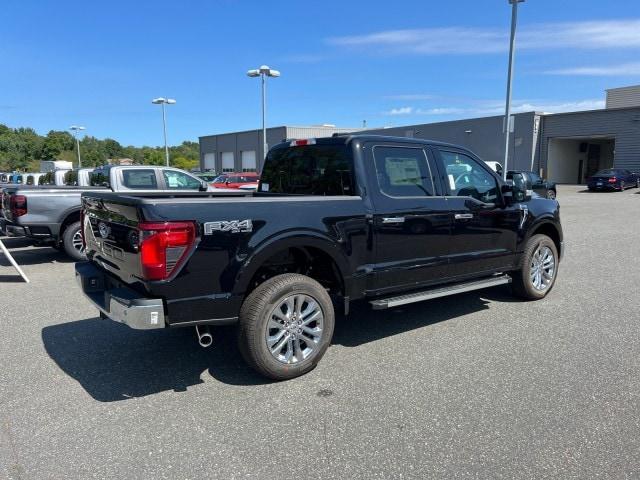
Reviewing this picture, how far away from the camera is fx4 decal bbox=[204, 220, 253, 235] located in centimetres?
349

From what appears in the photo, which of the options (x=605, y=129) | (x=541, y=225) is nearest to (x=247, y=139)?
(x=605, y=129)

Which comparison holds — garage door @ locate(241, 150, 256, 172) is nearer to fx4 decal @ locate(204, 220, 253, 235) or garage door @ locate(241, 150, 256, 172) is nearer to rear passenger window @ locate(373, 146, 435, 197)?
rear passenger window @ locate(373, 146, 435, 197)

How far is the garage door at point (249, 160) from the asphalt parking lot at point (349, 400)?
53465 mm

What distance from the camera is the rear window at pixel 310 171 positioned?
4570 mm

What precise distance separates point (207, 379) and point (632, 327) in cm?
432

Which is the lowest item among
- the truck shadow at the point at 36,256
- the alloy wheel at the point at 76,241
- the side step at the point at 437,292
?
the truck shadow at the point at 36,256

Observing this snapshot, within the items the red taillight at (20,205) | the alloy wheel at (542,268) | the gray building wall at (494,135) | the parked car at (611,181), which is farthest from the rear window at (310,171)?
the gray building wall at (494,135)

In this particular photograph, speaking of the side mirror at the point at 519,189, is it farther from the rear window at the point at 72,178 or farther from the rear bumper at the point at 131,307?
the rear window at the point at 72,178

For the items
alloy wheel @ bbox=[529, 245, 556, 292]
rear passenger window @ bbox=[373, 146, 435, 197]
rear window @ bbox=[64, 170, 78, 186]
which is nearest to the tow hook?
rear passenger window @ bbox=[373, 146, 435, 197]

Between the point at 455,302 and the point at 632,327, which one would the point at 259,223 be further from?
the point at 632,327

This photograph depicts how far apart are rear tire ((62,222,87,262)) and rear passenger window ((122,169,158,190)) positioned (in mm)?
1795

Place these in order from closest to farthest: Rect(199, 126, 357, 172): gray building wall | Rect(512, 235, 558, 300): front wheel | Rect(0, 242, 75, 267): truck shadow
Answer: Rect(512, 235, 558, 300): front wheel, Rect(0, 242, 75, 267): truck shadow, Rect(199, 126, 357, 172): gray building wall

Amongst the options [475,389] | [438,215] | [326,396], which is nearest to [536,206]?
[438,215]

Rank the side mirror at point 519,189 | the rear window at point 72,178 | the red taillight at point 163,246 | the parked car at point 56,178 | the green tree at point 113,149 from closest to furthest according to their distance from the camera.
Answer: the red taillight at point 163,246 → the side mirror at point 519,189 → the rear window at point 72,178 → the parked car at point 56,178 → the green tree at point 113,149
